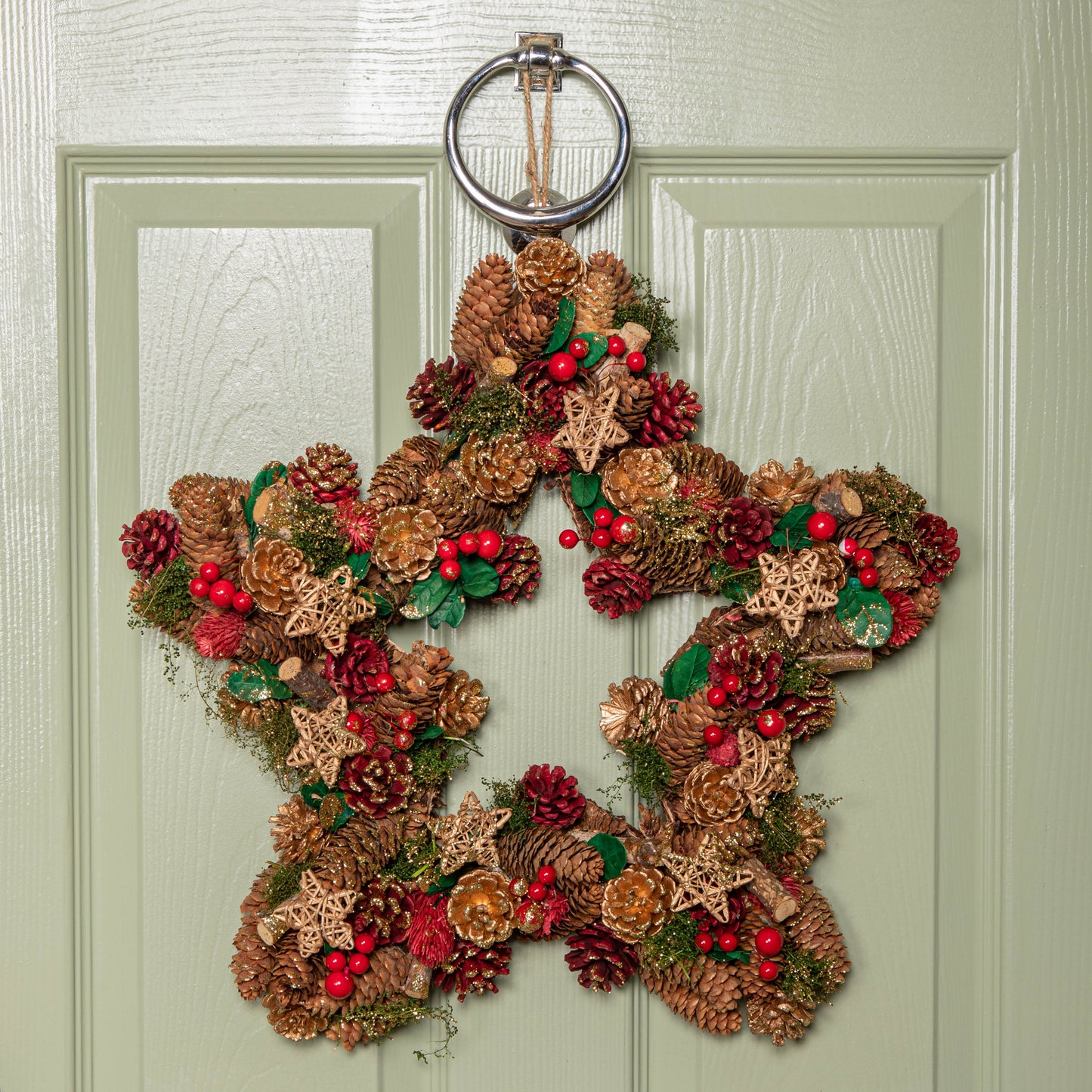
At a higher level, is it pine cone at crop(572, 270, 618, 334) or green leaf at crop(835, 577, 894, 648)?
pine cone at crop(572, 270, 618, 334)

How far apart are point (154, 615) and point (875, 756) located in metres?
0.61

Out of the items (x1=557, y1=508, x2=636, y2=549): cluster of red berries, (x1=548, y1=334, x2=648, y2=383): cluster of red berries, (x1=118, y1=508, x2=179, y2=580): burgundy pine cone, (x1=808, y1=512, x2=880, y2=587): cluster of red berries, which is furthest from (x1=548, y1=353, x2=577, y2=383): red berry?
(x1=118, y1=508, x2=179, y2=580): burgundy pine cone

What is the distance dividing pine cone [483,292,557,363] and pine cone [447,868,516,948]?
1.32ft

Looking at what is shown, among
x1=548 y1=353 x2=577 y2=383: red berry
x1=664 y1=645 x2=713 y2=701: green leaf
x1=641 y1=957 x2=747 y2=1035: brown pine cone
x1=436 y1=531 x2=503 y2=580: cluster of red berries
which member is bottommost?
x1=641 y1=957 x2=747 y2=1035: brown pine cone

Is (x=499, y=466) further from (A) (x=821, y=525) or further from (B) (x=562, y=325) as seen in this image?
(A) (x=821, y=525)

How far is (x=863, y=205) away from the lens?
2.35 ft

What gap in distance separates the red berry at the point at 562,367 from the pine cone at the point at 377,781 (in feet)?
1.04

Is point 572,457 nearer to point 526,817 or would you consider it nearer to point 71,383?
point 526,817

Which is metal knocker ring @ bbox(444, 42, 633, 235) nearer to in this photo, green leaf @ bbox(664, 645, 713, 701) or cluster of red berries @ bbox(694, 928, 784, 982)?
green leaf @ bbox(664, 645, 713, 701)

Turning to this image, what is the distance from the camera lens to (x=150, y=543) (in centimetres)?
67

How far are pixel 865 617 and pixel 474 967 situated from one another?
409 millimetres

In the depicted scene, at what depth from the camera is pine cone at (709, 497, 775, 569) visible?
2.13ft

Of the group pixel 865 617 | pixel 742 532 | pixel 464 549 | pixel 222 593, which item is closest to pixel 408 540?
pixel 464 549

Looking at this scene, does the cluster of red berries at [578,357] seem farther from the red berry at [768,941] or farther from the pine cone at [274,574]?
the red berry at [768,941]
